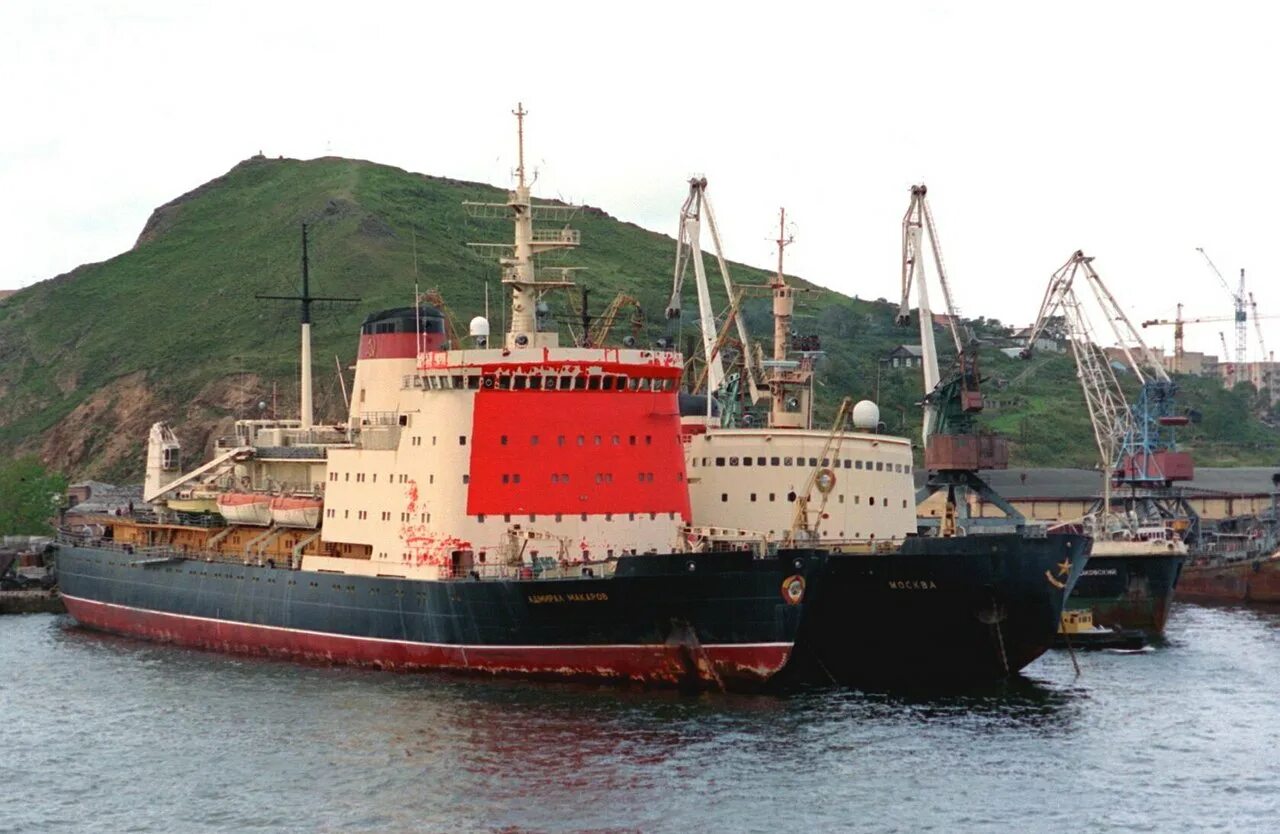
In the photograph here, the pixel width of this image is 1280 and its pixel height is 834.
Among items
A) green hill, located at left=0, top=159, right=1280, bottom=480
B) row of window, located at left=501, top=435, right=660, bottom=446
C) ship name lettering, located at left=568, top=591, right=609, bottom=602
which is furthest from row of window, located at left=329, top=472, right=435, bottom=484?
green hill, located at left=0, top=159, right=1280, bottom=480

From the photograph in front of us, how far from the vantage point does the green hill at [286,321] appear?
120125 mm

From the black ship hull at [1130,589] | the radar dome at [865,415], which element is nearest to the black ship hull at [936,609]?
the radar dome at [865,415]

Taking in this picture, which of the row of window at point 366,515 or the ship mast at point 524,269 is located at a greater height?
the ship mast at point 524,269

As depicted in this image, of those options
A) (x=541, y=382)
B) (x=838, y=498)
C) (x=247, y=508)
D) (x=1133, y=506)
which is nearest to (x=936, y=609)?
(x=838, y=498)

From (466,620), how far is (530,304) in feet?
32.2

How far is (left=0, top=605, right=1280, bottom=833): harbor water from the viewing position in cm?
3503

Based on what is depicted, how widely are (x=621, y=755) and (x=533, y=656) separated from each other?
8635 millimetres

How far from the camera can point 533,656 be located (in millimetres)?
47438

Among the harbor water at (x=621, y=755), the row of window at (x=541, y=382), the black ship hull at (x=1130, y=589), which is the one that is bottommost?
the harbor water at (x=621, y=755)

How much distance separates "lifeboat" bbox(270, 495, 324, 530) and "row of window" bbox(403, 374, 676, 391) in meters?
8.24

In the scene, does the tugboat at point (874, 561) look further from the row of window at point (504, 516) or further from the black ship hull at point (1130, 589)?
the black ship hull at point (1130, 589)

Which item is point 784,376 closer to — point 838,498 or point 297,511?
point 838,498

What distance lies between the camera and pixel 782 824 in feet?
112

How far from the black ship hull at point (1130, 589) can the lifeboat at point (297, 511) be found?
95.0 feet
